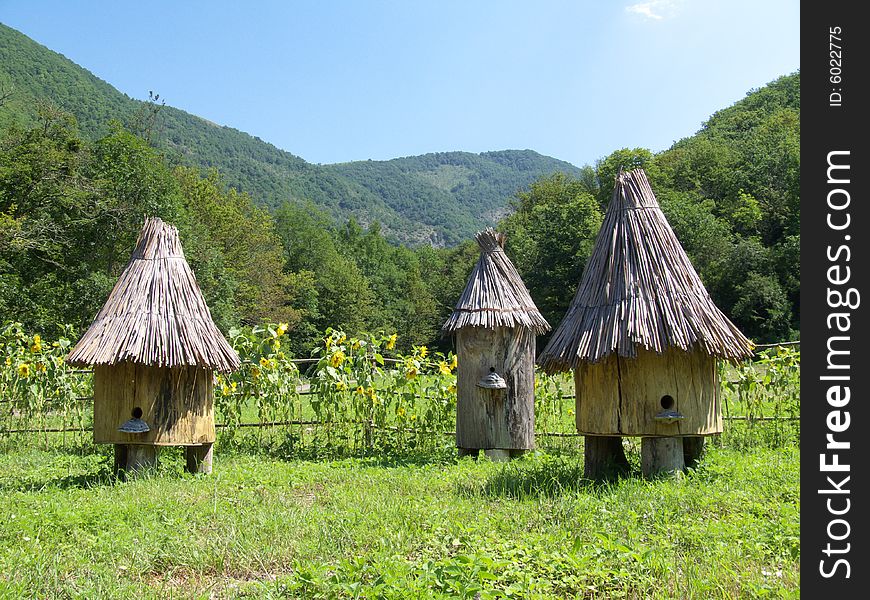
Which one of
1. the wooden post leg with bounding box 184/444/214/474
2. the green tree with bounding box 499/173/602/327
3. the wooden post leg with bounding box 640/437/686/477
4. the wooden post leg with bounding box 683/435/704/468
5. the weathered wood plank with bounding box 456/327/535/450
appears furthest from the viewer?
the green tree with bounding box 499/173/602/327

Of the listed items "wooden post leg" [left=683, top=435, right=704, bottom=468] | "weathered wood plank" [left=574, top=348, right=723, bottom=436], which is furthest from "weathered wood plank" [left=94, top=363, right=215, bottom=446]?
"wooden post leg" [left=683, top=435, right=704, bottom=468]

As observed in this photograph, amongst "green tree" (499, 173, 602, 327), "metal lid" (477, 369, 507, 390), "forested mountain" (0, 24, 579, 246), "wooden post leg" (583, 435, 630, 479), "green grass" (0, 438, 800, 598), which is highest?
"forested mountain" (0, 24, 579, 246)

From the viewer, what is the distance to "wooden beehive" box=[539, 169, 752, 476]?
7148 millimetres

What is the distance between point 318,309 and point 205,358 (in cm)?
4215

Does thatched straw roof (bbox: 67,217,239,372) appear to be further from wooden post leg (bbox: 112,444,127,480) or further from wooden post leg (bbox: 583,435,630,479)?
wooden post leg (bbox: 583,435,630,479)

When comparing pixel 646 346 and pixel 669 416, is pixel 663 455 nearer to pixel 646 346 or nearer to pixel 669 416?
pixel 669 416

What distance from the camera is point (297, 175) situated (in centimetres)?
11462

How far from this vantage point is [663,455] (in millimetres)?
7441

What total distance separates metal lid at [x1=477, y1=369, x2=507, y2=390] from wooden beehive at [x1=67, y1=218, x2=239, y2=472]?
3104mm

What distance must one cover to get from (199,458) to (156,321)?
1.73 metres

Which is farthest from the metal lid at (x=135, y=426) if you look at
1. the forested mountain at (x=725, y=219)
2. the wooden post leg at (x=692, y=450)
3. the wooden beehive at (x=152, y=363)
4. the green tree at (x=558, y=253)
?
the green tree at (x=558, y=253)

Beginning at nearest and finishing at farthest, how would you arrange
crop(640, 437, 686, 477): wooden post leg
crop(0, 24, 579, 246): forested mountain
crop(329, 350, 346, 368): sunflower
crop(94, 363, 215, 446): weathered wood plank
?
crop(640, 437, 686, 477): wooden post leg
crop(94, 363, 215, 446): weathered wood plank
crop(329, 350, 346, 368): sunflower
crop(0, 24, 579, 246): forested mountain

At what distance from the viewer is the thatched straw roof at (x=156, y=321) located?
8109 millimetres

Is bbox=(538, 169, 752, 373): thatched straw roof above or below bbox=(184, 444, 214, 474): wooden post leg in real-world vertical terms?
above
